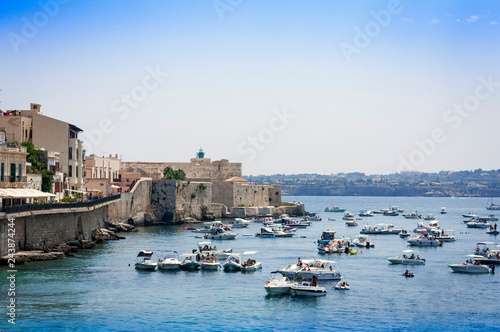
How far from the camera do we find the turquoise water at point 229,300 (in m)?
30.6

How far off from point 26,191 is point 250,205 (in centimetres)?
6549

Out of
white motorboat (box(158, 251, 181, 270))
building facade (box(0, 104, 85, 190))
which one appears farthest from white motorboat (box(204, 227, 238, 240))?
white motorboat (box(158, 251, 181, 270))

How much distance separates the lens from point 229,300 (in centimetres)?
3541

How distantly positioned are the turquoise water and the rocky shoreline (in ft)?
2.52

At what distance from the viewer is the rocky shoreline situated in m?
40.9

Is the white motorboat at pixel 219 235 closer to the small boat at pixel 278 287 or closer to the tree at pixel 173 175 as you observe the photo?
the tree at pixel 173 175

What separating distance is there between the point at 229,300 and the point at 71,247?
17.9 m

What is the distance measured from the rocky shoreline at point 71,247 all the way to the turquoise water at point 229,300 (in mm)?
768

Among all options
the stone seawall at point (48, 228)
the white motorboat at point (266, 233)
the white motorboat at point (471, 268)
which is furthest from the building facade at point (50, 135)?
the white motorboat at point (471, 268)

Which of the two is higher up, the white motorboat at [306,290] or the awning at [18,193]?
the awning at [18,193]

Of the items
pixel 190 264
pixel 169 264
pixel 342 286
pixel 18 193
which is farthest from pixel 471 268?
pixel 18 193

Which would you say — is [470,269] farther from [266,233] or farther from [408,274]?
[266,233]

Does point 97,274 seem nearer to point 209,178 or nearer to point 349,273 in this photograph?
point 349,273

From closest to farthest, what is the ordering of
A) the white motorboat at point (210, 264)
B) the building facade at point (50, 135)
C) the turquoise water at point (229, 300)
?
the turquoise water at point (229, 300) → the white motorboat at point (210, 264) → the building facade at point (50, 135)
